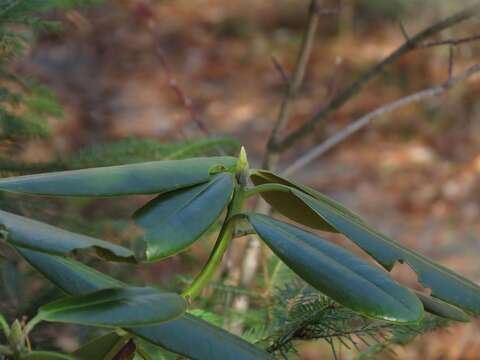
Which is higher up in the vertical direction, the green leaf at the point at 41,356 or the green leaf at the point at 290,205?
the green leaf at the point at 290,205

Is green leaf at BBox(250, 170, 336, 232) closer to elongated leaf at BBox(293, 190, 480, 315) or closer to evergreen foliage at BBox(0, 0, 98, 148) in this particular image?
elongated leaf at BBox(293, 190, 480, 315)

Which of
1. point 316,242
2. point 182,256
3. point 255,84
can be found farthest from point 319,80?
point 316,242

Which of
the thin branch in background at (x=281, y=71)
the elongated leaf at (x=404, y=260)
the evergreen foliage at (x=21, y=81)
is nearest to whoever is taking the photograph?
the elongated leaf at (x=404, y=260)

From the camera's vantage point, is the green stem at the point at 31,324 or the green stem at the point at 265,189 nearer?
the green stem at the point at 31,324

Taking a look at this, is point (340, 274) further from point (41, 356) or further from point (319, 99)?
point (319, 99)

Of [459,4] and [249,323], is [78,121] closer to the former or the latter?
[459,4]

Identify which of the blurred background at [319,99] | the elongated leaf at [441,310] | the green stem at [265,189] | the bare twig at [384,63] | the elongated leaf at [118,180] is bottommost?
the elongated leaf at [441,310]

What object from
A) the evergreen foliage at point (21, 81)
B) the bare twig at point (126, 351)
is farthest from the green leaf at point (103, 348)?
the evergreen foliage at point (21, 81)

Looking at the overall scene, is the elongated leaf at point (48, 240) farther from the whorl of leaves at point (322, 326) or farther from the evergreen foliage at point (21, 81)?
the evergreen foliage at point (21, 81)
